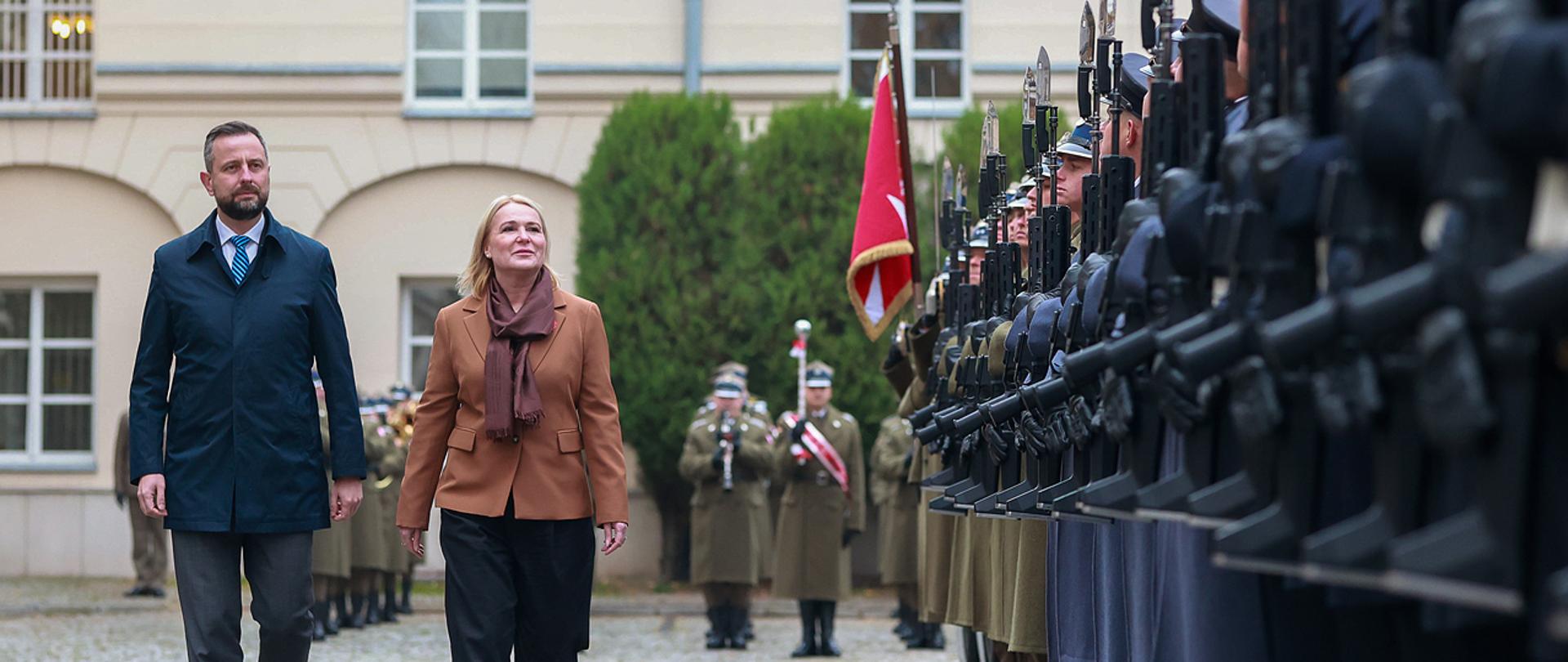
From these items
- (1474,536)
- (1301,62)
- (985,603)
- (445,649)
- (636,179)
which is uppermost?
(636,179)

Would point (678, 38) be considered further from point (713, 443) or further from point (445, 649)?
point (445, 649)

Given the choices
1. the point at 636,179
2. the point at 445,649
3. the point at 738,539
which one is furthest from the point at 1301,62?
the point at 636,179

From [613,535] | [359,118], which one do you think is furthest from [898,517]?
[613,535]

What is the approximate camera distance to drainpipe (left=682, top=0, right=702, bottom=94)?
19.4 metres

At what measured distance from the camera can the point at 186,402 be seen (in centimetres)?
595

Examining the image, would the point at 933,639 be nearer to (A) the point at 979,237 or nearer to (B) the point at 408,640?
(B) the point at 408,640

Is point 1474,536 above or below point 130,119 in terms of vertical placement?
below

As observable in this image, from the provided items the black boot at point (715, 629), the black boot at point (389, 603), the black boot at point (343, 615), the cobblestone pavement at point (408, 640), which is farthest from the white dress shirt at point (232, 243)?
the black boot at point (389, 603)

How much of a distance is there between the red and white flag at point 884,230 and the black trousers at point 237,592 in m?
5.28

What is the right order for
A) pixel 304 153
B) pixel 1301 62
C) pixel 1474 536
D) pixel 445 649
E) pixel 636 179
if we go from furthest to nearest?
pixel 304 153
pixel 636 179
pixel 445 649
pixel 1301 62
pixel 1474 536

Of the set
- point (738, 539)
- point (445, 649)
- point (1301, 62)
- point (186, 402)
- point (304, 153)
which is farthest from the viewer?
point (304, 153)

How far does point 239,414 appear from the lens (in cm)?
591

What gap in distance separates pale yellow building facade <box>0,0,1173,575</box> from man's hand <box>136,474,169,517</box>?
13.6 meters

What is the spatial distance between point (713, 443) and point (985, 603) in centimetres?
724
